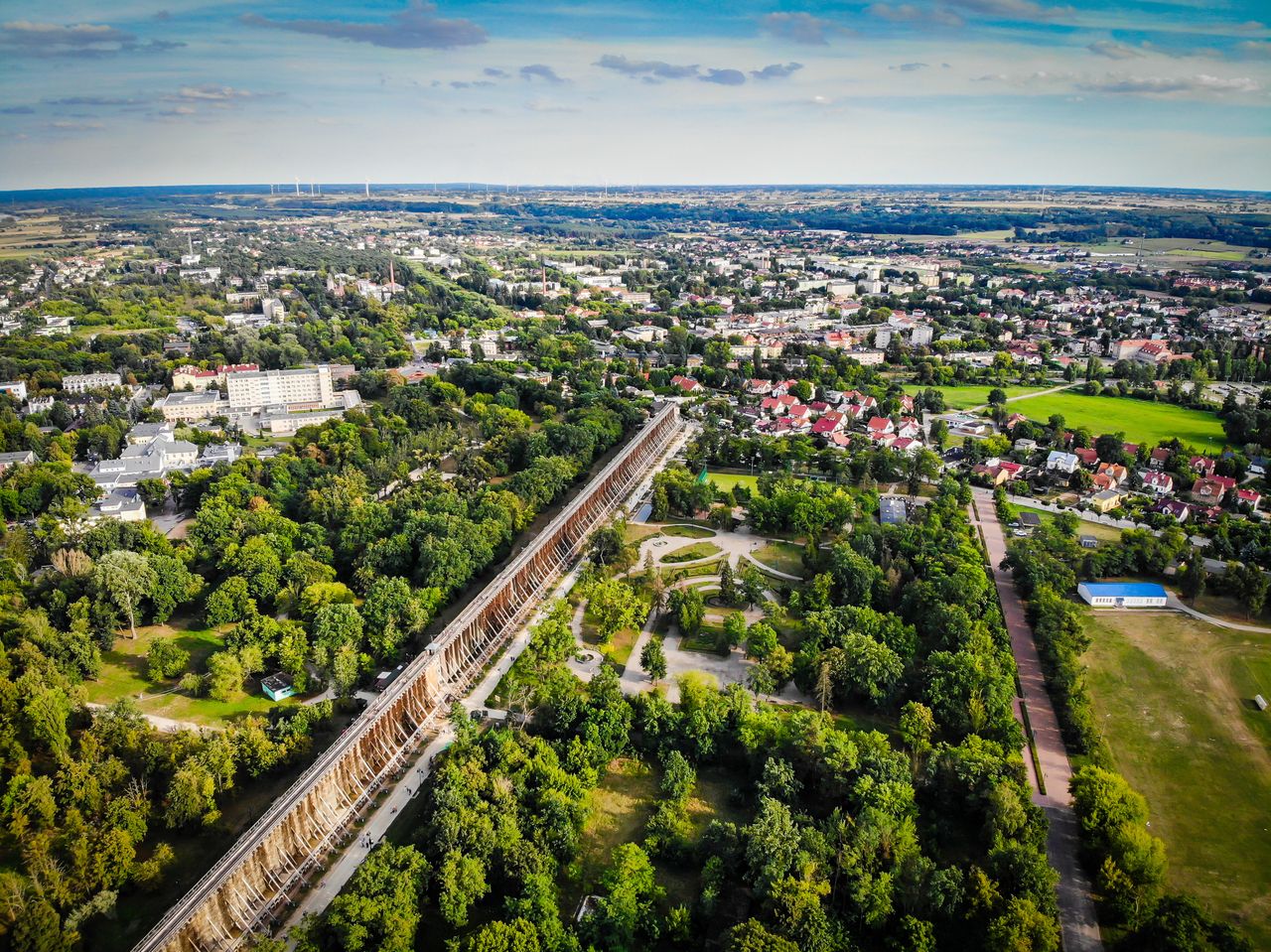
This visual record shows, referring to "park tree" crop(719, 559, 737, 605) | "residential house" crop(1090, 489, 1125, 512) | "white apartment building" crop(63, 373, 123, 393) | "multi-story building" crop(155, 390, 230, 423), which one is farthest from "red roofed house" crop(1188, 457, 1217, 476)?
"white apartment building" crop(63, 373, 123, 393)

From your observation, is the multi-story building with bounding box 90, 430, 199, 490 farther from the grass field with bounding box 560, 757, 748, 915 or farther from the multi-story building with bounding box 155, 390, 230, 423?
the grass field with bounding box 560, 757, 748, 915

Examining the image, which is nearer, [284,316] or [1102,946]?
[1102,946]

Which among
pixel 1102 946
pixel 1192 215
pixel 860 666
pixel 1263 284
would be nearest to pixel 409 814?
pixel 860 666

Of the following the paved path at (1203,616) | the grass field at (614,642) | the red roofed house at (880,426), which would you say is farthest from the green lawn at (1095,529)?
the grass field at (614,642)

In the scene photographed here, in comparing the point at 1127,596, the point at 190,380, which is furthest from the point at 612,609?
the point at 190,380

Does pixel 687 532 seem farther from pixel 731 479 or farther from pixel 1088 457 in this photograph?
pixel 1088 457

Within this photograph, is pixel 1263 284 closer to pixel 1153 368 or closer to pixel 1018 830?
pixel 1153 368

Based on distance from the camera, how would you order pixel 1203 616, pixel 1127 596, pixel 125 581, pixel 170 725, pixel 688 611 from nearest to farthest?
pixel 170 725 → pixel 125 581 → pixel 688 611 → pixel 1203 616 → pixel 1127 596
